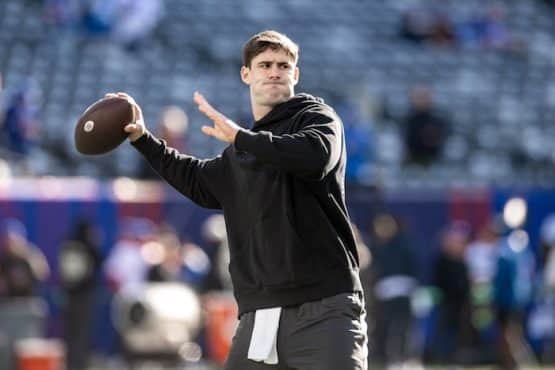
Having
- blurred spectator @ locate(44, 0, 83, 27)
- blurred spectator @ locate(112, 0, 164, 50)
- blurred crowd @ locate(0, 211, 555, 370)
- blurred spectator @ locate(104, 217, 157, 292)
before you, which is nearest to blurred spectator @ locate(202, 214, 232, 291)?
blurred crowd @ locate(0, 211, 555, 370)

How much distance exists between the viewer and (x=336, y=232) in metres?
5.65

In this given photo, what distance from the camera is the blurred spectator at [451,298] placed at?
15.4 metres

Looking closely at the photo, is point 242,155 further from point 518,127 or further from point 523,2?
point 523,2

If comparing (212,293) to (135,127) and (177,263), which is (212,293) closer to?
(177,263)

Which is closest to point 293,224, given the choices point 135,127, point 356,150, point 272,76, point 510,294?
point 272,76

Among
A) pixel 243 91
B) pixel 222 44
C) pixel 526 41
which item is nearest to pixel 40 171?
pixel 243 91

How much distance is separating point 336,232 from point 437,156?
13.8 metres

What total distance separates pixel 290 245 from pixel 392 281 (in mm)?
9143

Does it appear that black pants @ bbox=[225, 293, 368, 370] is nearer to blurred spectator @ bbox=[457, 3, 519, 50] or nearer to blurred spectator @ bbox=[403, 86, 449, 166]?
blurred spectator @ bbox=[403, 86, 449, 166]

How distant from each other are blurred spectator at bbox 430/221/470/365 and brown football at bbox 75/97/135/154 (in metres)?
9.54

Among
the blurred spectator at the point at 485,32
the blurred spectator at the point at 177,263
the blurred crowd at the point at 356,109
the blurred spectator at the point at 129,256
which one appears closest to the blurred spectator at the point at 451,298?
the blurred crowd at the point at 356,109

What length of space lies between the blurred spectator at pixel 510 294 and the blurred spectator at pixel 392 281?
0.83m

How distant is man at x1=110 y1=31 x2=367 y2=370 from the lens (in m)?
5.57

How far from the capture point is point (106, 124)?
6.05 m
